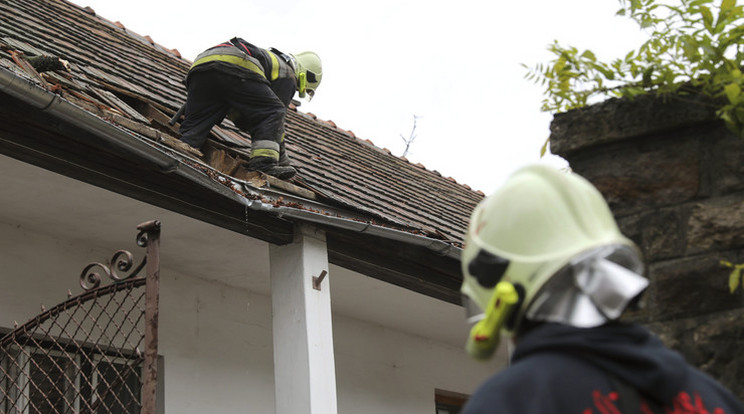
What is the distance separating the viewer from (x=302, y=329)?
6.11 metres

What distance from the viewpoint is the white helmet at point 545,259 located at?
1714mm

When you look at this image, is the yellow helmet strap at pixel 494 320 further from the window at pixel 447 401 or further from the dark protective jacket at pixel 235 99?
the window at pixel 447 401

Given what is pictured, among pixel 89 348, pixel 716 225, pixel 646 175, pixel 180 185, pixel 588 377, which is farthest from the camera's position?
pixel 89 348

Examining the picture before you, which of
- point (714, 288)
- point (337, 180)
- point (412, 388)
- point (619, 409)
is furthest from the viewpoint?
point (412, 388)

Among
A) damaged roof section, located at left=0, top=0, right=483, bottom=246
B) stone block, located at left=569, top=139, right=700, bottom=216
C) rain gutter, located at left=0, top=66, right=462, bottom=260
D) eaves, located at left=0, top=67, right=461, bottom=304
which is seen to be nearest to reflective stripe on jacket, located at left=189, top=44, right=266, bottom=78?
damaged roof section, located at left=0, top=0, right=483, bottom=246

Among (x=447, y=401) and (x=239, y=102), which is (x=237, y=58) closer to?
(x=239, y=102)

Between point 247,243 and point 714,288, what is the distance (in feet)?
13.4

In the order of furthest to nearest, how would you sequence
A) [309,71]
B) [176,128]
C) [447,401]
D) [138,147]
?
[447,401] < [309,71] < [176,128] < [138,147]

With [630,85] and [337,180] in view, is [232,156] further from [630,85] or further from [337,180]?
[630,85]

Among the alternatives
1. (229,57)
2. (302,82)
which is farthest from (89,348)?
(302,82)

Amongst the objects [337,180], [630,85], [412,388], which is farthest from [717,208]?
[412,388]

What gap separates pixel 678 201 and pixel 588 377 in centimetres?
152

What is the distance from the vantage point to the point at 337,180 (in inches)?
316

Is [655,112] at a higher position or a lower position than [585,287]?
higher
